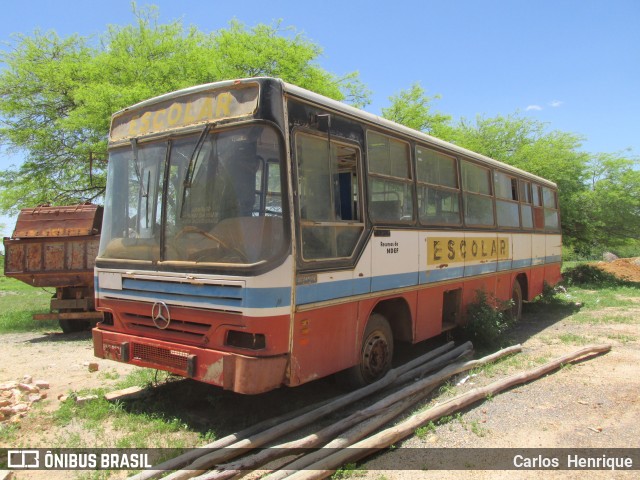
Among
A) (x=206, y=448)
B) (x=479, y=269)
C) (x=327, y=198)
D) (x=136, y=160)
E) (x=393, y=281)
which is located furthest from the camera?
(x=479, y=269)

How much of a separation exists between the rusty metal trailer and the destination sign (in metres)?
4.70

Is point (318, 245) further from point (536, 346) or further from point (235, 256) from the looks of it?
point (536, 346)

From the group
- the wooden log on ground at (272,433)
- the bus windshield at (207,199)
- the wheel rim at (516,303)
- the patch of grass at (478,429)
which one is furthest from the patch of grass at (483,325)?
the bus windshield at (207,199)

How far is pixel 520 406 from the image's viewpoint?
5137 mm

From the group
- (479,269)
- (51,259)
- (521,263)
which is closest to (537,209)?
(521,263)

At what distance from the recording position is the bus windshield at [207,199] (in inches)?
167

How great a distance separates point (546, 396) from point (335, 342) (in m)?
2.57

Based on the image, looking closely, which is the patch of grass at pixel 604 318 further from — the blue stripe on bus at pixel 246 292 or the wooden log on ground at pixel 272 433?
the wooden log on ground at pixel 272 433

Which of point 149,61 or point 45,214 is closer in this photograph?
point 45,214

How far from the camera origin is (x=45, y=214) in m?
9.63

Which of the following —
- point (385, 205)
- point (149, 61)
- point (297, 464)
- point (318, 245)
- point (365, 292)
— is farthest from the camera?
point (149, 61)

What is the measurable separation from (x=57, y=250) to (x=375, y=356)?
271 inches

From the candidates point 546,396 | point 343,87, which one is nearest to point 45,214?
point 546,396

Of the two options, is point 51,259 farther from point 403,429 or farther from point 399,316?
point 403,429
